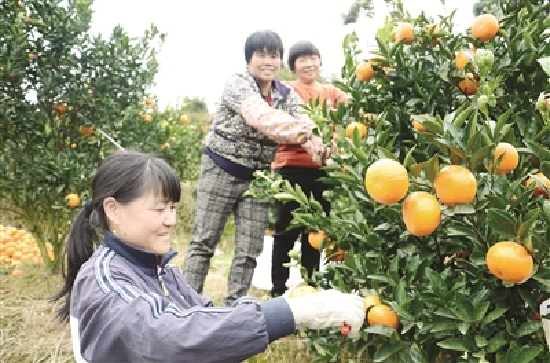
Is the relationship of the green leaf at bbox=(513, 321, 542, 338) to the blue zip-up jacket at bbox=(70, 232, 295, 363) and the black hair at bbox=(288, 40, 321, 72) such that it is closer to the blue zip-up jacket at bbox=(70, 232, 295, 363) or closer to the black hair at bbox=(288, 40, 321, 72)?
the blue zip-up jacket at bbox=(70, 232, 295, 363)

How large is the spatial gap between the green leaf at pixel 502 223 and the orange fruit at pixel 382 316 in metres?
0.40

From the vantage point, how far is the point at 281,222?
327 cm

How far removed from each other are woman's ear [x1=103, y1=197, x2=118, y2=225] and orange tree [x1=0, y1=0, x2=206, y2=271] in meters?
2.28

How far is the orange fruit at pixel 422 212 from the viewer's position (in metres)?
1.27

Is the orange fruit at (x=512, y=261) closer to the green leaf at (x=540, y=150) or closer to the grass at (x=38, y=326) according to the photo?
the green leaf at (x=540, y=150)

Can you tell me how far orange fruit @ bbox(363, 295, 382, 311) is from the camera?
4.92 ft

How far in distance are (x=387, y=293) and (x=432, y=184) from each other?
1.33ft

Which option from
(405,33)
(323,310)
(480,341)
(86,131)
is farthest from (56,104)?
(480,341)

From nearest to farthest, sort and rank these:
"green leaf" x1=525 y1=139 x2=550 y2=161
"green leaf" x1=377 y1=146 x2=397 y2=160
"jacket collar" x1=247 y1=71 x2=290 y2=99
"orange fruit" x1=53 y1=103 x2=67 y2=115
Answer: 1. "green leaf" x1=525 y1=139 x2=550 y2=161
2. "green leaf" x1=377 y1=146 x2=397 y2=160
3. "jacket collar" x1=247 y1=71 x2=290 y2=99
4. "orange fruit" x1=53 y1=103 x2=67 y2=115

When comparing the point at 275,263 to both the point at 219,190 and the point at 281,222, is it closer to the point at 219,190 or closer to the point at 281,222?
the point at 281,222

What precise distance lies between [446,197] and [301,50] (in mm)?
2441

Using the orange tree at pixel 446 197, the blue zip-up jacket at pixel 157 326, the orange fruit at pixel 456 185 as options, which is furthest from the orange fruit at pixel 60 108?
the orange fruit at pixel 456 185

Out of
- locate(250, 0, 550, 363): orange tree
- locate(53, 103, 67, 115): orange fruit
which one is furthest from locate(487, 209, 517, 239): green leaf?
locate(53, 103, 67, 115): orange fruit

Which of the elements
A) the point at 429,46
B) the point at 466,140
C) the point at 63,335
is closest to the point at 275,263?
the point at 63,335
